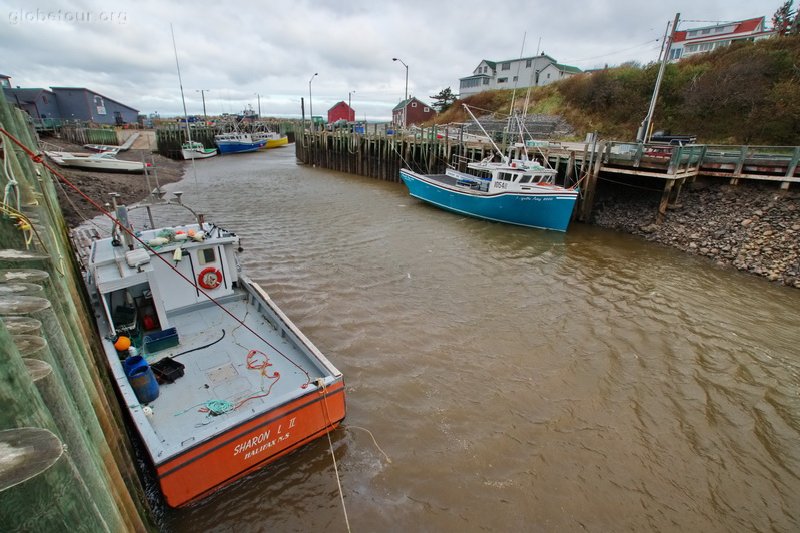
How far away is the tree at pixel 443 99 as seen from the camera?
60281 millimetres

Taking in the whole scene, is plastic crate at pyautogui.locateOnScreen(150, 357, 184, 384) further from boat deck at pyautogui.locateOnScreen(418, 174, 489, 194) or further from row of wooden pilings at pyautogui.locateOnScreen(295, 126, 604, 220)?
row of wooden pilings at pyautogui.locateOnScreen(295, 126, 604, 220)

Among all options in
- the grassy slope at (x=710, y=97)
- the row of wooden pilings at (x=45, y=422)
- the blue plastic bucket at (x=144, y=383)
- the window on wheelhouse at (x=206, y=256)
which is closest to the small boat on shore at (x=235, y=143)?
the grassy slope at (x=710, y=97)

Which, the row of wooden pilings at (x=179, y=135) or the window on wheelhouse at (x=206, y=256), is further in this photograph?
the row of wooden pilings at (x=179, y=135)

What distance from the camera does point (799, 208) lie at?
12789mm

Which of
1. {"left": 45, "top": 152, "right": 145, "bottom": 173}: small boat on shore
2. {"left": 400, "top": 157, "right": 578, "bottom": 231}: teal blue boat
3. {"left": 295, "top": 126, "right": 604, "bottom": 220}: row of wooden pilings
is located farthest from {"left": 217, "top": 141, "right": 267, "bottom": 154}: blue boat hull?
{"left": 400, "top": 157, "right": 578, "bottom": 231}: teal blue boat

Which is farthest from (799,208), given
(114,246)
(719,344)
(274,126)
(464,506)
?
(274,126)

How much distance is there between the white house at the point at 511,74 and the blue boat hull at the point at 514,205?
33.4 metres

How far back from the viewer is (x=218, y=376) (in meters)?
5.98

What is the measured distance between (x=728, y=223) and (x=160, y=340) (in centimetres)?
1816

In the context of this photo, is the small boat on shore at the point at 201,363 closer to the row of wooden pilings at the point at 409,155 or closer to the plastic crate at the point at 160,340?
the plastic crate at the point at 160,340

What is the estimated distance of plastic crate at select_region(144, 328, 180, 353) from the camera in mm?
6341

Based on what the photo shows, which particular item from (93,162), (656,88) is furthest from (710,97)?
(93,162)

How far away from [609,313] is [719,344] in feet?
7.48

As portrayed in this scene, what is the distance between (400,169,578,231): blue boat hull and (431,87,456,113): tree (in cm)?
4518
